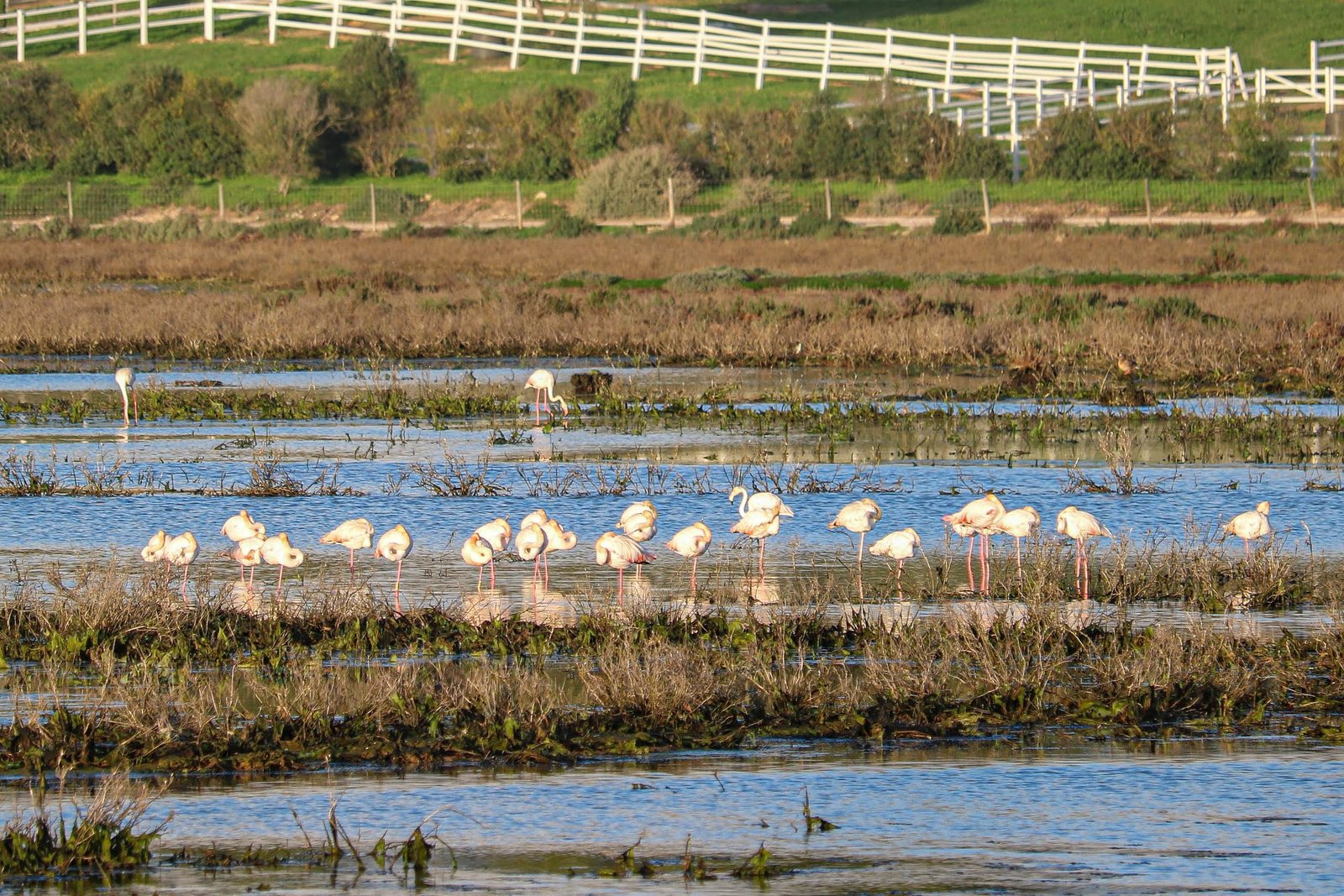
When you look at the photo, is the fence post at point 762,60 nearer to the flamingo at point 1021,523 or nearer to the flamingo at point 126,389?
the flamingo at point 126,389

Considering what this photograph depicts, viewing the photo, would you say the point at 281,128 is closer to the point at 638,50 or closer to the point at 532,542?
the point at 638,50

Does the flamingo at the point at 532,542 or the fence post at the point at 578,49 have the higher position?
the fence post at the point at 578,49

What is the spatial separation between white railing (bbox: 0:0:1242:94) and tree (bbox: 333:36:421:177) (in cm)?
579

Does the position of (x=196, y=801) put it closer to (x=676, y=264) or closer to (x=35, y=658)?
(x=35, y=658)

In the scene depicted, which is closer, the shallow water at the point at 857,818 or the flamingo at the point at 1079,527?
the shallow water at the point at 857,818

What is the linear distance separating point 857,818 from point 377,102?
65424 mm

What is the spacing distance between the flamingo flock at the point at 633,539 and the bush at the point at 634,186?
143 feet

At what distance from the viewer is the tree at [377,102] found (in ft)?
219

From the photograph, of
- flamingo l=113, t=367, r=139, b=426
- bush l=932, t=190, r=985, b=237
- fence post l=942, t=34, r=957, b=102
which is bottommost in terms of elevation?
A: flamingo l=113, t=367, r=139, b=426

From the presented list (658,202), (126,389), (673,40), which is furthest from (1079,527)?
(673,40)

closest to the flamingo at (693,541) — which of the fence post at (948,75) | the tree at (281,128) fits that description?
the tree at (281,128)

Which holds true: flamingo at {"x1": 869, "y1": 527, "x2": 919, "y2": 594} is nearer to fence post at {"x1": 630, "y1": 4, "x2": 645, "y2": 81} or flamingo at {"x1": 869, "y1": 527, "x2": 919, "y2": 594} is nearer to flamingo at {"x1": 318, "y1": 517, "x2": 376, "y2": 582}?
flamingo at {"x1": 318, "y1": 517, "x2": 376, "y2": 582}

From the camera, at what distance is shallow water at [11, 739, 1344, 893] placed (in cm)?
709

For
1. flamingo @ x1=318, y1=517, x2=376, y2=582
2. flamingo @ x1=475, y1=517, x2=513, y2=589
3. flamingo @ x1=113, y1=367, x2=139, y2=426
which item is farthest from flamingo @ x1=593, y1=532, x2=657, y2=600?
flamingo @ x1=113, y1=367, x2=139, y2=426
